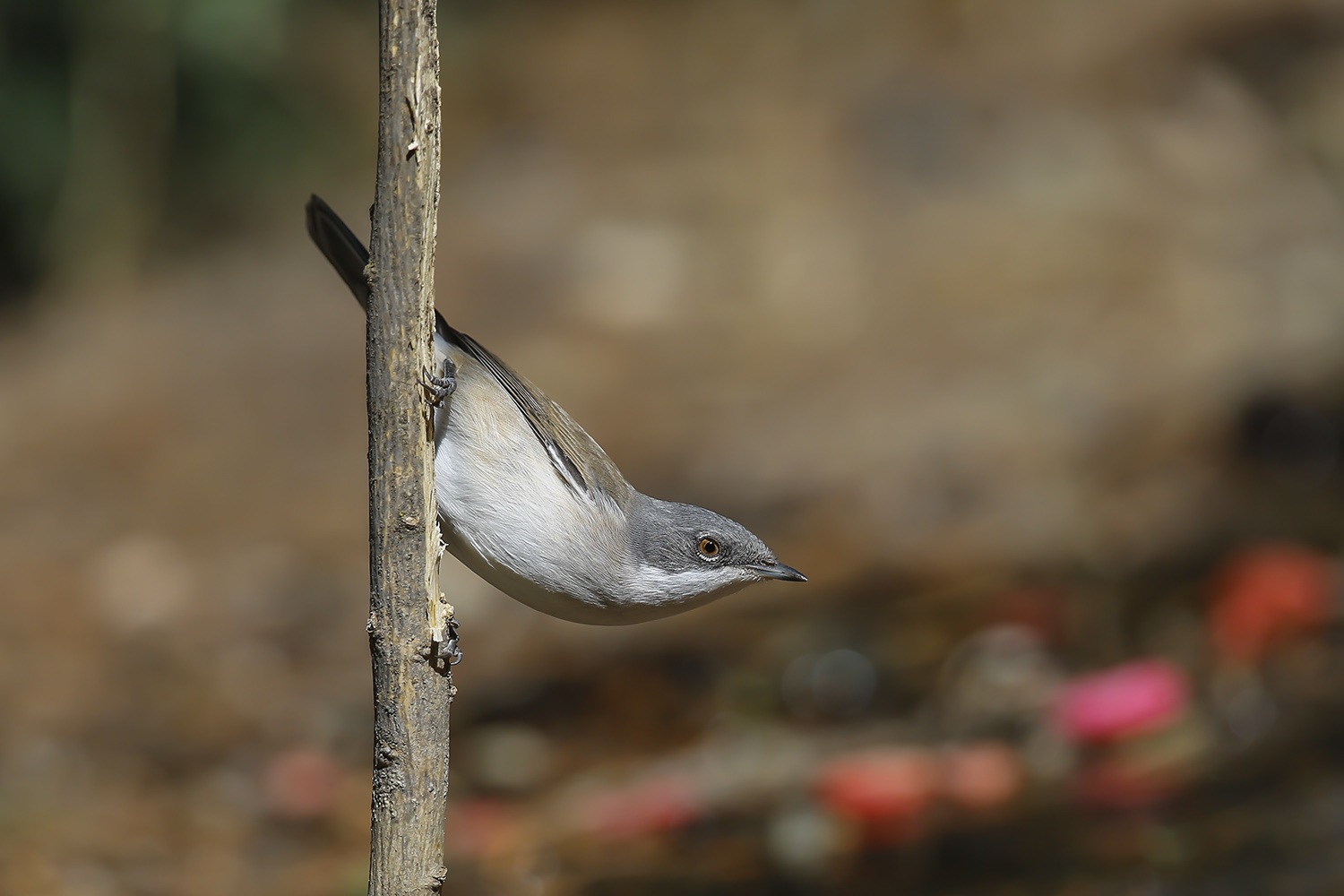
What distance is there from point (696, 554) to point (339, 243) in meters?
1.66

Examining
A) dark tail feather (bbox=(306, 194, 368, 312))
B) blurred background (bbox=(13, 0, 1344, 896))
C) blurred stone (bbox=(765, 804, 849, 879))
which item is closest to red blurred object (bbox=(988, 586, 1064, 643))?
blurred background (bbox=(13, 0, 1344, 896))

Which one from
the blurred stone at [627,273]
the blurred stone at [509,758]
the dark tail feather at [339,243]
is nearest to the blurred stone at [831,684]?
the blurred stone at [509,758]

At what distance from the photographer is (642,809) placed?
248 inches

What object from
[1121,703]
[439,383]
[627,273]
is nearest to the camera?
[439,383]

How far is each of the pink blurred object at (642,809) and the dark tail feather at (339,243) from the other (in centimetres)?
319

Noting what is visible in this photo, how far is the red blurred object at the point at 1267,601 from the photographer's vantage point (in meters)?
7.35

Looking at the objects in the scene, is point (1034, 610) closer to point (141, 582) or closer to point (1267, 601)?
point (1267, 601)

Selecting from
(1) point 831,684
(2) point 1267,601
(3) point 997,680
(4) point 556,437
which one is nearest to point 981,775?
(3) point 997,680

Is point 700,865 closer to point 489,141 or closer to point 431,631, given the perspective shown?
point 431,631

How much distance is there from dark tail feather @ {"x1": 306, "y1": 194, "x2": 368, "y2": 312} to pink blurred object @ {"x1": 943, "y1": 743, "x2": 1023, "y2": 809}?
407 cm

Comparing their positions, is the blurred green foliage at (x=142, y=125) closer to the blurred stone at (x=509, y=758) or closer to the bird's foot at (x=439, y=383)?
the blurred stone at (x=509, y=758)

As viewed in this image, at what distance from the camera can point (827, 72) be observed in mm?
16391

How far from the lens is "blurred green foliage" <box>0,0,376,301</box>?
11508 millimetres

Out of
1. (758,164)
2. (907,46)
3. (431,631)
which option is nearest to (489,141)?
(758,164)
